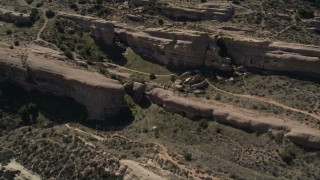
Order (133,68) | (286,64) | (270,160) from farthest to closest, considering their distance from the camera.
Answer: (133,68) < (286,64) < (270,160)

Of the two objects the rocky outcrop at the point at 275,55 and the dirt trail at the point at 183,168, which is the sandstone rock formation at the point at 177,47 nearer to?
the rocky outcrop at the point at 275,55

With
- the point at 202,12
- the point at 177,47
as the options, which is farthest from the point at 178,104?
the point at 202,12

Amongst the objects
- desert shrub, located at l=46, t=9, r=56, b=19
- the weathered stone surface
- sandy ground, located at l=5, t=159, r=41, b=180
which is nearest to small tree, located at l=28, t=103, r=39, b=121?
sandy ground, located at l=5, t=159, r=41, b=180

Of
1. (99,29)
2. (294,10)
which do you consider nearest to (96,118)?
(99,29)

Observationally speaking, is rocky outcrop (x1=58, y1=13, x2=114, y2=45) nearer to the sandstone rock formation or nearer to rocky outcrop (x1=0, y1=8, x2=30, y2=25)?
the sandstone rock formation

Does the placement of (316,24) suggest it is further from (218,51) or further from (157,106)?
(157,106)

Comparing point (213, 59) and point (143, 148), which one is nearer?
point (143, 148)

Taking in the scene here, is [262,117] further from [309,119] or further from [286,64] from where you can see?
[286,64]
